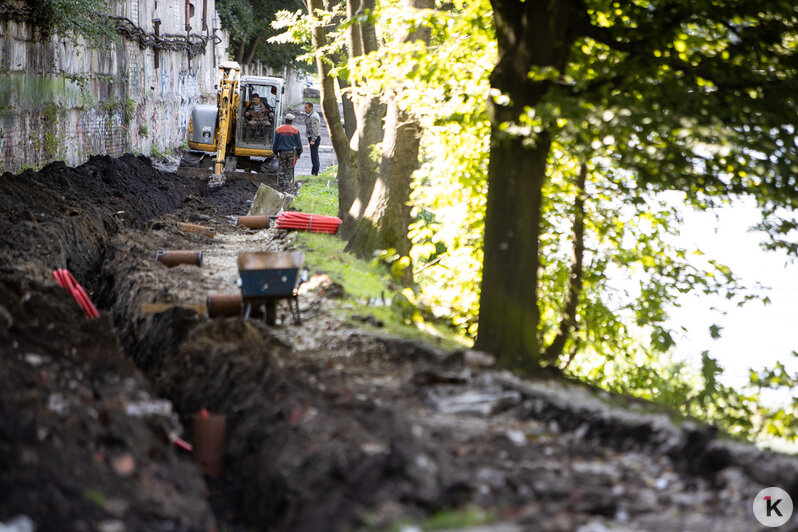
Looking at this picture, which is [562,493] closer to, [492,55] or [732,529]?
[732,529]

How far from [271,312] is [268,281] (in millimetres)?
500

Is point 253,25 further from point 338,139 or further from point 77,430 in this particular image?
point 77,430

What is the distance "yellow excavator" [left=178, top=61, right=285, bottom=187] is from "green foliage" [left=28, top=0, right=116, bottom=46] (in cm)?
357

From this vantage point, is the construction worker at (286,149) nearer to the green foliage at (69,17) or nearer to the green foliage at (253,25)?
the green foliage at (69,17)

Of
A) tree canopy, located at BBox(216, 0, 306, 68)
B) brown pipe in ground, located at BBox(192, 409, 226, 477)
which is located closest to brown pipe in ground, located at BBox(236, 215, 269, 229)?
brown pipe in ground, located at BBox(192, 409, 226, 477)

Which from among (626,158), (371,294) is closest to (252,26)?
(371,294)

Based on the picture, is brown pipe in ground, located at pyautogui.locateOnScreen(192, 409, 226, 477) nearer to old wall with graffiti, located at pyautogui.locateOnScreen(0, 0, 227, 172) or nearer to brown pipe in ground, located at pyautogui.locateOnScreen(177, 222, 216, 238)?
old wall with graffiti, located at pyautogui.locateOnScreen(0, 0, 227, 172)

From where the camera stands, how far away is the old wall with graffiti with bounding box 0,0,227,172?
16406 mm

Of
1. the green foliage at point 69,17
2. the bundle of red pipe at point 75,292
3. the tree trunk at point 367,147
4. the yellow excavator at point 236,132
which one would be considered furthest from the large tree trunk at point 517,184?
the yellow excavator at point 236,132

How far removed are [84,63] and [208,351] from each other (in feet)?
56.7

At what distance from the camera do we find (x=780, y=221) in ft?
23.8

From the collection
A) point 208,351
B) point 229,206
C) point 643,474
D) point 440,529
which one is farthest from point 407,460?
point 229,206

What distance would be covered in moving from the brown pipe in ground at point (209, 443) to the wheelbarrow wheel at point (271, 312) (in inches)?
118

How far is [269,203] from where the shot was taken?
58.3ft
